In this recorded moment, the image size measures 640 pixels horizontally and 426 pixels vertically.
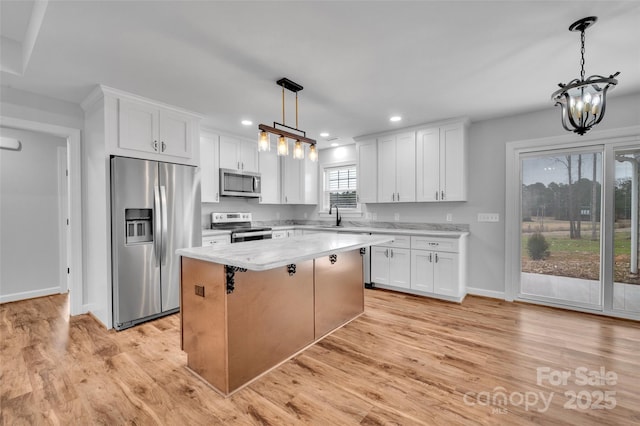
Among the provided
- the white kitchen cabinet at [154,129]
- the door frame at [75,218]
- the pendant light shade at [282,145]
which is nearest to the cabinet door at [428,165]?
the pendant light shade at [282,145]

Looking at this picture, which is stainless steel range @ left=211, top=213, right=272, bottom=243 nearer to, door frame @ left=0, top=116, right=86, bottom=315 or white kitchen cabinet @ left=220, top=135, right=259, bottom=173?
white kitchen cabinet @ left=220, top=135, right=259, bottom=173

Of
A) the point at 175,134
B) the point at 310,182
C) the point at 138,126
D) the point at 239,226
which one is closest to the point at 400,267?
the point at 310,182

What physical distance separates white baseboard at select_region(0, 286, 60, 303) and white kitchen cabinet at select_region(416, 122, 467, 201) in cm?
565

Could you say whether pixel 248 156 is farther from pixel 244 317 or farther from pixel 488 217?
pixel 488 217

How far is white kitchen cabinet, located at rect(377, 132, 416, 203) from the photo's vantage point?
14.8ft

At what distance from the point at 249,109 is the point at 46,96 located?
222 cm

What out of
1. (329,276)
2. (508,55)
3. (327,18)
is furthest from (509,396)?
(327,18)

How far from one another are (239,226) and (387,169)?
9.03ft

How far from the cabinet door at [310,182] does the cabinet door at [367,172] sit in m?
1.16

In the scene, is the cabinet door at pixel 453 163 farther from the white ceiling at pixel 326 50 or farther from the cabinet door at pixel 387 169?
the cabinet door at pixel 387 169

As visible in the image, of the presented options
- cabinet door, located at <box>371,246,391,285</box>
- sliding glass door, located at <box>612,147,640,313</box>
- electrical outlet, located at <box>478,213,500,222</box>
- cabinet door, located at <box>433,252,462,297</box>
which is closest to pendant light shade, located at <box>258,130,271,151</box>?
cabinet door, located at <box>371,246,391,285</box>

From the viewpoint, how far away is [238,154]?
488cm

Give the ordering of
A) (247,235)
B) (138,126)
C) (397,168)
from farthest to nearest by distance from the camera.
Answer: (397,168) < (247,235) < (138,126)

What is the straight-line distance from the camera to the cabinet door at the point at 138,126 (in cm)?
310
